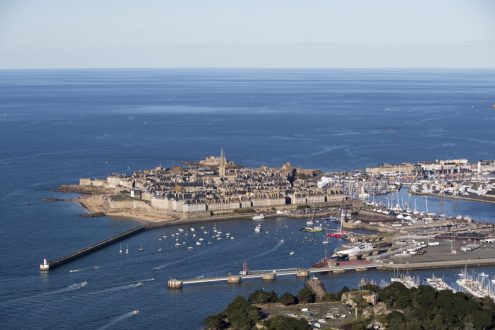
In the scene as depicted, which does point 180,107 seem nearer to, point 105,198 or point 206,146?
point 206,146

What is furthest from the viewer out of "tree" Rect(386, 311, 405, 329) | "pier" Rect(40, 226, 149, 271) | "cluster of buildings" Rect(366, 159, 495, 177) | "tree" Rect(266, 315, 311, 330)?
"cluster of buildings" Rect(366, 159, 495, 177)

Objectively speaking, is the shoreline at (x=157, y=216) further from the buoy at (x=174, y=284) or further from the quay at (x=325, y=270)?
the buoy at (x=174, y=284)

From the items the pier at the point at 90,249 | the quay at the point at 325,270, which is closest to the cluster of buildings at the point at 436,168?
the pier at the point at 90,249

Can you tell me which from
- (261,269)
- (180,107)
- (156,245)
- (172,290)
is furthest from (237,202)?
(180,107)

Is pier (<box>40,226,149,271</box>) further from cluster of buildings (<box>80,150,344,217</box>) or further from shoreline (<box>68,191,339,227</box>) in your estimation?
cluster of buildings (<box>80,150,344,217</box>)

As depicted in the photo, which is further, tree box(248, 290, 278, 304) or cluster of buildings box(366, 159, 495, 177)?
cluster of buildings box(366, 159, 495, 177)

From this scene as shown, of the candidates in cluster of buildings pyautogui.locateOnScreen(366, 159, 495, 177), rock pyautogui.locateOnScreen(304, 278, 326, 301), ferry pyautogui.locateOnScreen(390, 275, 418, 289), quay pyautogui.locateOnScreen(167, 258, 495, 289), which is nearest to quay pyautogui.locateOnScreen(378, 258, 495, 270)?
quay pyautogui.locateOnScreen(167, 258, 495, 289)

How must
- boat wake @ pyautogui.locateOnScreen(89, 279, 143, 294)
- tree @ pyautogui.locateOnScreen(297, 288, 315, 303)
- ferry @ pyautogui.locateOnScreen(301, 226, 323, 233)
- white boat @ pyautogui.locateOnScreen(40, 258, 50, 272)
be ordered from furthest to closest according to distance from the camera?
ferry @ pyautogui.locateOnScreen(301, 226, 323, 233) < white boat @ pyautogui.locateOnScreen(40, 258, 50, 272) < boat wake @ pyautogui.locateOnScreen(89, 279, 143, 294) < tree @ pyautogui.locateOnScreen(297, 288, 315, 303)

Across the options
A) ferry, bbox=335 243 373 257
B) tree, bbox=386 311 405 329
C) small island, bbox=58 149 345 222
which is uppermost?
small island, bbox=58 149 345 222
